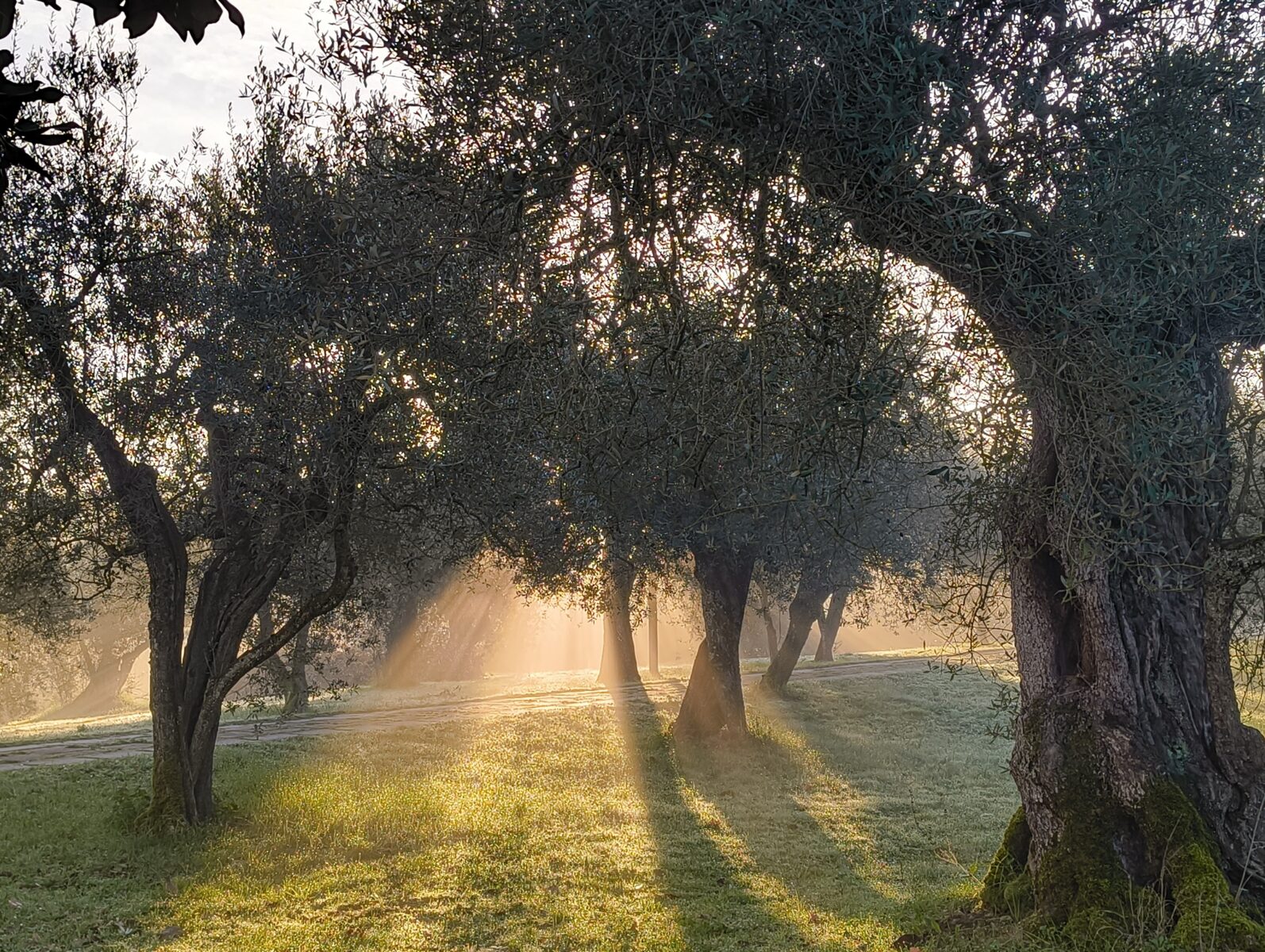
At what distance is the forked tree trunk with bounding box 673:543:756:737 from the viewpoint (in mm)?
23938

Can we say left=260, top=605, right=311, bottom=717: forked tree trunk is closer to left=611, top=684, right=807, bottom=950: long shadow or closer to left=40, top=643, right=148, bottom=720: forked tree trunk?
left=611, top=684, right=807, bottom=950: long shadow

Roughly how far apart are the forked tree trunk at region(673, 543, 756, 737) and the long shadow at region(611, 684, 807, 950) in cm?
180

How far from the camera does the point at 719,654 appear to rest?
78.6 feet

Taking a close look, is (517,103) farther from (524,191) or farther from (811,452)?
(811,452)

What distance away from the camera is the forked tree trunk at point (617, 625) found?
2145cm

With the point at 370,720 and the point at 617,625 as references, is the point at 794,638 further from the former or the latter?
the point at 370,720

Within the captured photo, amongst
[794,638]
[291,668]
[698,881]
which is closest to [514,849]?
[698,881]

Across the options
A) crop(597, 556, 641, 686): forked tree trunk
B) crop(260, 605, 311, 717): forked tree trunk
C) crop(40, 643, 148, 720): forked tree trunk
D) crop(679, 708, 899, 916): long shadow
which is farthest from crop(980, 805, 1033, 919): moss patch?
crop(40, 643, 148, 720): forked tree trunk

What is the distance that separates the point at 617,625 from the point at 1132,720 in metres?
32.1

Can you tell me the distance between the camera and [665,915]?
35.8 ft

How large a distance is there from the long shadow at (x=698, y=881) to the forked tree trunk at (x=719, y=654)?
180cm

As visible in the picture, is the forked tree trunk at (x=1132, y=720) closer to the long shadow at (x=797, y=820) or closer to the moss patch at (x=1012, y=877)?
the moss patch at (x=1012, y=877)

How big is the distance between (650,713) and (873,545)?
35.0 feet

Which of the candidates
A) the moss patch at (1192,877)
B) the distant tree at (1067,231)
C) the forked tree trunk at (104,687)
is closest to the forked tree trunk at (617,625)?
the distant tree at (1067,231)
